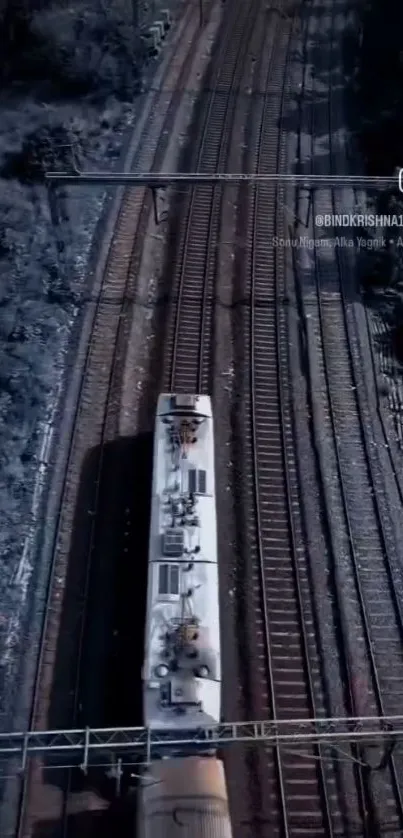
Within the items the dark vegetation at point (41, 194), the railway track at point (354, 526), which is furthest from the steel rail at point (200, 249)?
the railway track at point (354, 526)

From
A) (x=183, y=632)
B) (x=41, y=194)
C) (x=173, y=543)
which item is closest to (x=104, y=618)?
(x=173, y=543)

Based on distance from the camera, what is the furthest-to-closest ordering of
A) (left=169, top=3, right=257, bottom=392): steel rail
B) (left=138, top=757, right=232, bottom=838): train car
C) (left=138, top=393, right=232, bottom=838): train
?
(left=169, top=3, right=257, bottom=392): steel rail → (left=138, top=393, right=232, bottom=838): train → (left=138, top=757, right=232, bottom=838): train car

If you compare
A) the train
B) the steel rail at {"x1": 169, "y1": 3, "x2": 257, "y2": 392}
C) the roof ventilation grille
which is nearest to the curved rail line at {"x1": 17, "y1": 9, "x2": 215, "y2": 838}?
the steel rail at {"x1": 169, "y1": 3, "x2": 257, "y2": 392}

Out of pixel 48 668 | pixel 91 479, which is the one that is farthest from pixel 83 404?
pixel 48 668

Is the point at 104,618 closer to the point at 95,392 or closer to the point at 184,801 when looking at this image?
the point at 184,801

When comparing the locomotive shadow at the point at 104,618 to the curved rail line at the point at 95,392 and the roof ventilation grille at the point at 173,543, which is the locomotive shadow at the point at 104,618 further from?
the roof ventilation grille at the point at 173,543

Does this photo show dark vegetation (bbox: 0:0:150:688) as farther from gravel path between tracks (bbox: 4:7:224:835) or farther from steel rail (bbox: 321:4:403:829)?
steel rail (bbox: 321:4:403:829)
